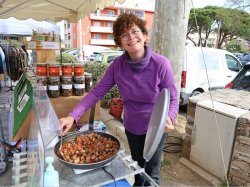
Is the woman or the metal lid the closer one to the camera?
the metal lid

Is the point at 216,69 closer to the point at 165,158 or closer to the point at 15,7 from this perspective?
the point at 165,158

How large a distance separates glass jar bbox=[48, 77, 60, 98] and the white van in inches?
138

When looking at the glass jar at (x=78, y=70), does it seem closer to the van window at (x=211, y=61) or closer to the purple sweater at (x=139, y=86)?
the purple sweater at (x=139, y=86)

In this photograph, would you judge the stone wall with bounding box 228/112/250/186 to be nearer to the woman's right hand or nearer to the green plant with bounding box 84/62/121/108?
the woman's right hand

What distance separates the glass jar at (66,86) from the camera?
2729mm

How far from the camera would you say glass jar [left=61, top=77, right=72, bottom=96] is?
2.73 meters

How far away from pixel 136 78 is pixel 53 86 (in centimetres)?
130

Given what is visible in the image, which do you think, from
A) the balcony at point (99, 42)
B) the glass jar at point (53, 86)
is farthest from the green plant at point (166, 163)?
the balcony at point (99, 42)

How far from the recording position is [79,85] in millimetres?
2812

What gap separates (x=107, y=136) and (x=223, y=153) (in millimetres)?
1752

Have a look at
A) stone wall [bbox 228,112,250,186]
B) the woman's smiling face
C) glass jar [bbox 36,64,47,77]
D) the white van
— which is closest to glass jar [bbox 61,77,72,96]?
glass jar [bbox 36,64,47,77]

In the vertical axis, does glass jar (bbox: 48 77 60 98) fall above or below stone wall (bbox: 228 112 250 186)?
above

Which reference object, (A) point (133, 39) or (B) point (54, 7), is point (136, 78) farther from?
(B) point (54, 7)

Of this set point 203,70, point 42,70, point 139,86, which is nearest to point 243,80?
point 203,70
